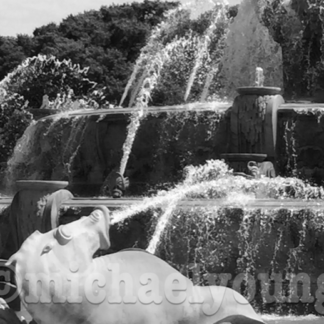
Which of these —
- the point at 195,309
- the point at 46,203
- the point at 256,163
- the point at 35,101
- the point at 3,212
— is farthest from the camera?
the point at 35,101

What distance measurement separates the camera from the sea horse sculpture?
408 centimetres

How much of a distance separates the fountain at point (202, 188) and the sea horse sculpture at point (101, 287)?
290 cm

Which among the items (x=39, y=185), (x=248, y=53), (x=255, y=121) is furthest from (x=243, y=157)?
(x=248, y=53)

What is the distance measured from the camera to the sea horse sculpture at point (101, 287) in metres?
4.08

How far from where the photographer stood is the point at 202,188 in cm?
964

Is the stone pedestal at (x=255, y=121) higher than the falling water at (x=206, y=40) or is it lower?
lower

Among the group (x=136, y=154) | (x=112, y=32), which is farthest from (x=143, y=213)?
(x=112, y=32)

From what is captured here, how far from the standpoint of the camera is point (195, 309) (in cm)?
445

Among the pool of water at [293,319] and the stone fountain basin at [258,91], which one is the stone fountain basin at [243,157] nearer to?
the stone fountain basin at [258,91]

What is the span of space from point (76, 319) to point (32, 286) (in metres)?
0.28

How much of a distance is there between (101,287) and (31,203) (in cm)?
409

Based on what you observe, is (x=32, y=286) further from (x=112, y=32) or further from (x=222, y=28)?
(x=112, y=32)

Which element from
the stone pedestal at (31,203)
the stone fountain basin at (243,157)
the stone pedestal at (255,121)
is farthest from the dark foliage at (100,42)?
the stone pedestal at (31,203)

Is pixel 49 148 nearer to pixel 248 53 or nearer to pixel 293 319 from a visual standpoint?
pixel 248 53
